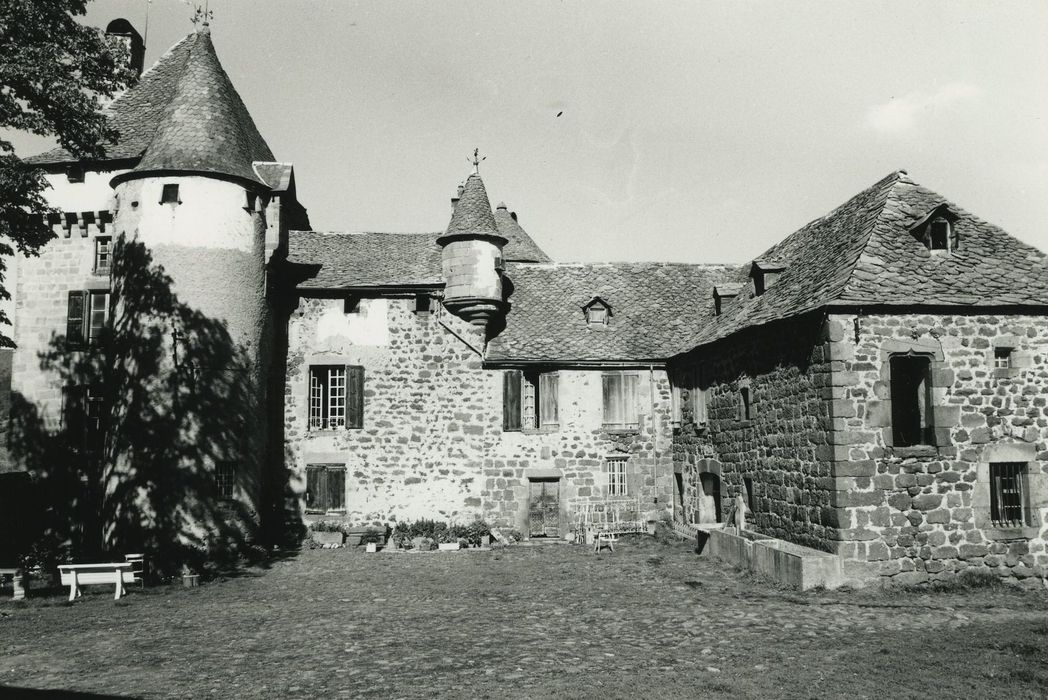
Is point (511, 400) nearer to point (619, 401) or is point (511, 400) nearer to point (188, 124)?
point (619, 401)

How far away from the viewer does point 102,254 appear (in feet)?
68.0

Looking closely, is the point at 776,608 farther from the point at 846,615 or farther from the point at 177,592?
the point at 177,592

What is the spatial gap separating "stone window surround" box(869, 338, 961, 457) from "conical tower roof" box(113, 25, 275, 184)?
14620 millimetres

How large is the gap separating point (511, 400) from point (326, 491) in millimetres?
5429

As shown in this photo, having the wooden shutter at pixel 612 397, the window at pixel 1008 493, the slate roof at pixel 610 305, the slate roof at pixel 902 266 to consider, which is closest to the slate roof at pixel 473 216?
the slate roof at pixel 610 305

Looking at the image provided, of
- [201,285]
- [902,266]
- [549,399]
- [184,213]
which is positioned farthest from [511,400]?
[902,266]

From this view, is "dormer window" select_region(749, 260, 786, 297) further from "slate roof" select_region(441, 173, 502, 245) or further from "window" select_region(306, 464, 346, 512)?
"window" select_region(306, 464, 346, 512)

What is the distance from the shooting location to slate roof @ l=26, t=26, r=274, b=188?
61.0 feet

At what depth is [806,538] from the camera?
46.0 feet

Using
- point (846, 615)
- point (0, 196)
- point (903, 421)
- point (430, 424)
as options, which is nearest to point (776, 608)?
point (846, 615)

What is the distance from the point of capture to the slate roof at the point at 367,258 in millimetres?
21281

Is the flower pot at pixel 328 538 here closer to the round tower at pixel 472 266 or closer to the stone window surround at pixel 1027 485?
the round tower at pixel 472 266

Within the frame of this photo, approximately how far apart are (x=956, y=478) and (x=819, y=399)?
2555 mm

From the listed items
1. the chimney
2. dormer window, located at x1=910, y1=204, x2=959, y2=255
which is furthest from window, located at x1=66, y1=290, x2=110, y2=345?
dormer window, located at x1=910, y1=204, x2=959, y2=255
